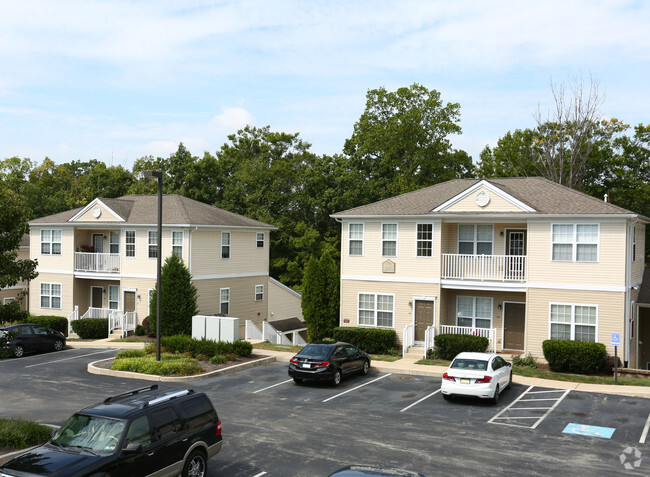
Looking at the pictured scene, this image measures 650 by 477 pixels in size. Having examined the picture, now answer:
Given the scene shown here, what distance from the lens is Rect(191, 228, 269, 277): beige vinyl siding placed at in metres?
34.0

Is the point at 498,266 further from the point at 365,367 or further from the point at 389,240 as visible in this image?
the point at 365,367

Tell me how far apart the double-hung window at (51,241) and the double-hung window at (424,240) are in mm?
23604

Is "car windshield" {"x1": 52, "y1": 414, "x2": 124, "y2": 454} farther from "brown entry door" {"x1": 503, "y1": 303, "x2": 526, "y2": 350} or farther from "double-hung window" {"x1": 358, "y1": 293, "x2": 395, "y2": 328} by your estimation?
"brown entry door" {"x1": 503, "y1": 303, "x2": 526, "y2": 350}

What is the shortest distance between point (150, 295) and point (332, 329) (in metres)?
11.0

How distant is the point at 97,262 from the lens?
36.4 meters

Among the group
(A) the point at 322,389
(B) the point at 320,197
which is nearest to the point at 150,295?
(A) the point at 322,389

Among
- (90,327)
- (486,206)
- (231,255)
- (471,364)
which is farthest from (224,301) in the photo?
(471,364)

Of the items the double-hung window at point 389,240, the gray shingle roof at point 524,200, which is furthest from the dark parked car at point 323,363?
the gray shingle roof at point 524,200

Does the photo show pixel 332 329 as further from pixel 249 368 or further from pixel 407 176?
pixel 407 176

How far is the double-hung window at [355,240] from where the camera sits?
30.1 metres

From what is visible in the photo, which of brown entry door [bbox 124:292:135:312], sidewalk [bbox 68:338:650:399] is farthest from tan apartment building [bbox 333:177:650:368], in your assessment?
brown entry door [bbox 124:292:135:312]

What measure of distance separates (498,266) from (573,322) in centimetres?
403

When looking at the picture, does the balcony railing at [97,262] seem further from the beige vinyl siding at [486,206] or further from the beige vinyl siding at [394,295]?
the beige vinyl siding at [486,206]

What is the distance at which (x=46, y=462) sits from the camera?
30.0 ft
